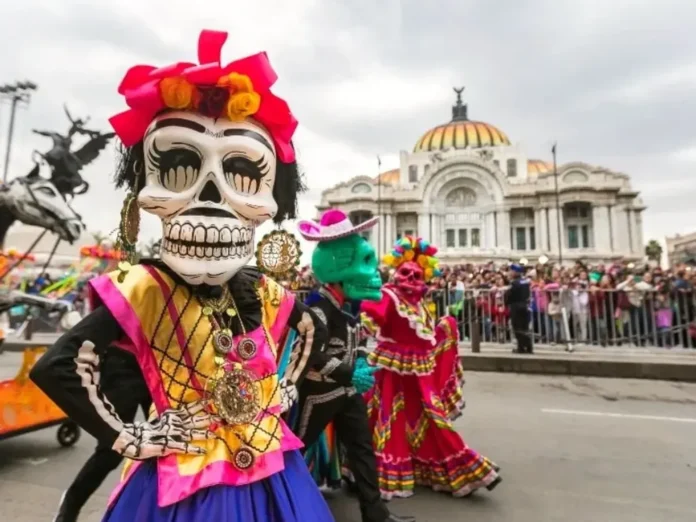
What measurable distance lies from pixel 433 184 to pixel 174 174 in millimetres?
41829

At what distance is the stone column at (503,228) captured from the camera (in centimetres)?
4056

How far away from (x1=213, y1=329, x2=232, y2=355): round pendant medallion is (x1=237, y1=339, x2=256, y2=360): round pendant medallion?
30mm

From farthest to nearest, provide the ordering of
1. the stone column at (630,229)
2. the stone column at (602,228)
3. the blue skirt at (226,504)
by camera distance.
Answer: the stone column at (630,229) → the stone column at (602,228) → the blue skirt at (226,504)

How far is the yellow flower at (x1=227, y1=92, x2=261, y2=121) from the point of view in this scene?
149cm

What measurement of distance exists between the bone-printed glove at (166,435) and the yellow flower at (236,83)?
963 mm

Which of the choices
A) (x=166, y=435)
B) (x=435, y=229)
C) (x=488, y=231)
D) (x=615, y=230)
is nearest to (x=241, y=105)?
(x=166, y=435)

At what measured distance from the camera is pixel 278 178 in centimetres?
192

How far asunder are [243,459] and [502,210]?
41.9 metres

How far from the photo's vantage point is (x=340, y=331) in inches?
105

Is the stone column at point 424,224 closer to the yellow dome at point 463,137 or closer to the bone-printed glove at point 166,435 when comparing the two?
the yellow dome at point 463,137

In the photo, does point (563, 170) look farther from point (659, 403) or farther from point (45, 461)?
point (45, 461)

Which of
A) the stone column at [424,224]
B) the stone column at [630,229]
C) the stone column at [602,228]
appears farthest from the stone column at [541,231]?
the stone column at [424,224]

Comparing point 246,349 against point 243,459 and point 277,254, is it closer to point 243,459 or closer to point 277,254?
point 243,459

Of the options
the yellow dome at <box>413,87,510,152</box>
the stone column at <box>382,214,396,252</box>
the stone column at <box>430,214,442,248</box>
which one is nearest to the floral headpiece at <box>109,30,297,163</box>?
the stone column at <box>382,214,396,252</box>
